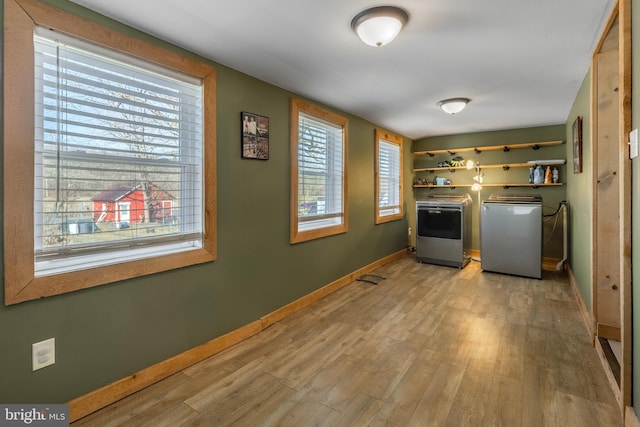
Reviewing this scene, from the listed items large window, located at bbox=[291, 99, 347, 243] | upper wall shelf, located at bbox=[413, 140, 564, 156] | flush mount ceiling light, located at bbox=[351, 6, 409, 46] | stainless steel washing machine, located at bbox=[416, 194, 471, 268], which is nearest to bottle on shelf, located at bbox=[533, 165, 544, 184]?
upper wall shelf, located at bbox=[413, 140, 564, 156]

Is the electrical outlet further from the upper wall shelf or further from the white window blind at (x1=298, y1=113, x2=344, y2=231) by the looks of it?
the upper wall shelf

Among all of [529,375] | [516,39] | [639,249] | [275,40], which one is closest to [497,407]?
[529,375]

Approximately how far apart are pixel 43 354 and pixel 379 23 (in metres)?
2.39

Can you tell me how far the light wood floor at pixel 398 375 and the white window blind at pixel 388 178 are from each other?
2.07 metres

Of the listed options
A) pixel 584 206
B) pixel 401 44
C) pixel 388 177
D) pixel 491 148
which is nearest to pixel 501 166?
pixel 491 148

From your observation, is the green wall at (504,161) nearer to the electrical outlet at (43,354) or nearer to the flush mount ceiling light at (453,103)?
the flush mount ceiling light at (453,103)

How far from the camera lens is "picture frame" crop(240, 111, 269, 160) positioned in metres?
2.49

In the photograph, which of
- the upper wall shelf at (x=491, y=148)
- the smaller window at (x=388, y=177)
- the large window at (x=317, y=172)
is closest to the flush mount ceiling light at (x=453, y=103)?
the large window at (x=317, y=172)

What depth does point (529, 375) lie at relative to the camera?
1985 mm

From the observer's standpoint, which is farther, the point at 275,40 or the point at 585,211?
the point at 585,211

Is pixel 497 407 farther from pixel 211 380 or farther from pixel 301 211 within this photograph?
pixel 301 211

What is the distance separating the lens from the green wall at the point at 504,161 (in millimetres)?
4609

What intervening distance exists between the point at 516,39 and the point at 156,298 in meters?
2.81

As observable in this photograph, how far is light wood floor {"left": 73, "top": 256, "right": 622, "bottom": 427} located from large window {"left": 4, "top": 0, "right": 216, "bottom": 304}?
0.79 metres
